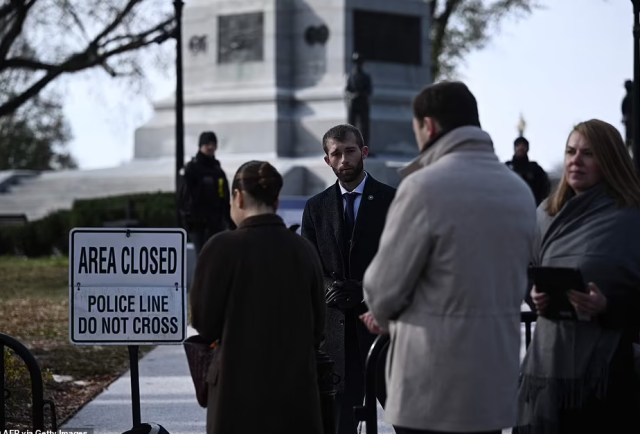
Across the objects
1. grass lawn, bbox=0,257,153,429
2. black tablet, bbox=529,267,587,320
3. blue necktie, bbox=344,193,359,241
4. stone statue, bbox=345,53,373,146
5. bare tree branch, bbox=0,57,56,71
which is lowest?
grass lawn, bbox=0,257,153,429

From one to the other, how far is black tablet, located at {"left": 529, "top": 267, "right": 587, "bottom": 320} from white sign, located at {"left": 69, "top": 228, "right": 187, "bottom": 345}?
2806 mm

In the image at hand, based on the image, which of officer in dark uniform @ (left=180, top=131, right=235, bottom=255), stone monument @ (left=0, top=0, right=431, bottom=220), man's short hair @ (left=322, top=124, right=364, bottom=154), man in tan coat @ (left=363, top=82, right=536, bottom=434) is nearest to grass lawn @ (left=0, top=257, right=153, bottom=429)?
officer in dark uniform @ (left=180, top=131, right=235, bottom=255)

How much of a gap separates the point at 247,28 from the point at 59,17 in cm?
495

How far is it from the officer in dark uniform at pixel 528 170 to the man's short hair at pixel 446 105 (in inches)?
552

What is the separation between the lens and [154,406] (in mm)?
11398

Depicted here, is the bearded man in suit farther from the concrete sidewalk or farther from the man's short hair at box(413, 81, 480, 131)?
the man's short hair at box(413, 81, 480, 131)

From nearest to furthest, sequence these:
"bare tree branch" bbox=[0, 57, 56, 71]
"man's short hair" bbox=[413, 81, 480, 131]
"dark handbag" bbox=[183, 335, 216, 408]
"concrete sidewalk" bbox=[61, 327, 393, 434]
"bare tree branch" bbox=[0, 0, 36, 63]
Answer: "man's short hair" bbox=[413, 81, 480, 131] → "dark handbag" bbox=[183, 335, 216, 408] → "concrete sidewalk" bbox=[61, 327, 393, 434] → "bare tree branch" bbox=[0, 57, 56, 71] → "bare tree branch" bbox=[0, 0, 36, 63]

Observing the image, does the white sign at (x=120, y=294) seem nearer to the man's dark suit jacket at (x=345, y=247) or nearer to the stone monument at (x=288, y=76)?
the man's dark suit jacket at (x=345, y=247)

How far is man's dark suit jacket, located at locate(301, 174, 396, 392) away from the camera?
27.1ft

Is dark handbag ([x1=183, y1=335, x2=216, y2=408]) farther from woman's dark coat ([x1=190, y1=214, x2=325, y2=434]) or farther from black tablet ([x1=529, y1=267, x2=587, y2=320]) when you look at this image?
black tablet ([x1=529, y1=267, x2=587, y2=320])

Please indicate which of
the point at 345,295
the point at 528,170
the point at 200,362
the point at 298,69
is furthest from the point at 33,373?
the point at 298,69

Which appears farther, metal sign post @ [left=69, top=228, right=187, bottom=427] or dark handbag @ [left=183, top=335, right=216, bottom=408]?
metal sign post @ [left=69, top=228, right=187, bottom=427]

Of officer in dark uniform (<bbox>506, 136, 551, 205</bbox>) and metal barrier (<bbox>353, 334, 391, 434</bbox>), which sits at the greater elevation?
officer in dark uniform (<bbox>506, 136, 551, 205</bbox>)

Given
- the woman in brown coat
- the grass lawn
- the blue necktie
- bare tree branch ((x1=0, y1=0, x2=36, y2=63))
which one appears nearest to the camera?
the woman in brown coat
